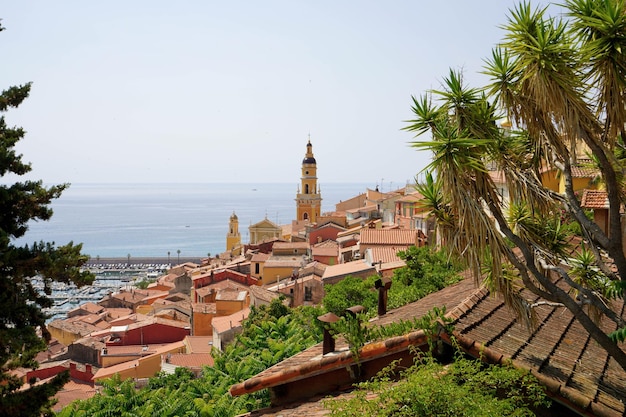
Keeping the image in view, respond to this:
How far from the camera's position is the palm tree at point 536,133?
6133 mm

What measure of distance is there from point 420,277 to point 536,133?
1077cm

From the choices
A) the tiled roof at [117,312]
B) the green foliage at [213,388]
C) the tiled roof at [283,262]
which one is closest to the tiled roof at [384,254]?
the green foliage at [213,388]

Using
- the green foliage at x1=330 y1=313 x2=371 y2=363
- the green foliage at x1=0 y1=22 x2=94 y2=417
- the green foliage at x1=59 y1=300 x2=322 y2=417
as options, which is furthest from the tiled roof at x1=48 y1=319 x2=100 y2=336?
the green foliage at x1=330 y1=313 x2=371 y2=363

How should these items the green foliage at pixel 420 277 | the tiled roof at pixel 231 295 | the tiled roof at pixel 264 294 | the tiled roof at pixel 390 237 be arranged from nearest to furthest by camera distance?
the green foliage at pixel 420 277
the tiled roof at pixel 264 294
the tiled roof at pixel 390 237
the tiled roof at pixel 231 295

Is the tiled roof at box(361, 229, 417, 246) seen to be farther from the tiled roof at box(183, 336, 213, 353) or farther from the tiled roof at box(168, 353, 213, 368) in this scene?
the tiled roof at box(168, 353, 213, 368)

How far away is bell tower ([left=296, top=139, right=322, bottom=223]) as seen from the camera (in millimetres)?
→ 89938

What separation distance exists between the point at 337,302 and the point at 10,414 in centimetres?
1247

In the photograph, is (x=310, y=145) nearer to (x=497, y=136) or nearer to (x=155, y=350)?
(x=155, y=350)

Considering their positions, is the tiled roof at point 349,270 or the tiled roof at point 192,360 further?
the tiled roof at point 349,270

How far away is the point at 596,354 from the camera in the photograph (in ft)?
24.7

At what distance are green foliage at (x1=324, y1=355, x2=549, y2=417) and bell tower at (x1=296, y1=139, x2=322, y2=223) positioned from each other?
8334cm

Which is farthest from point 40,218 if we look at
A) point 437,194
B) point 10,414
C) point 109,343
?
point 109,343

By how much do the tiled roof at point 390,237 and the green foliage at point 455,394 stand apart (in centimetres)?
2993

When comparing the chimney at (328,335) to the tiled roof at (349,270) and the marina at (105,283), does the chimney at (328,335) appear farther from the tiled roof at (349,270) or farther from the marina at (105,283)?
the marina at (105,283)
